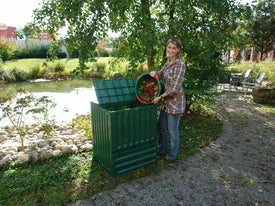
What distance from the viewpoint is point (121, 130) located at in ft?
8.94

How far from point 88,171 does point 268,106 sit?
7.04 metres

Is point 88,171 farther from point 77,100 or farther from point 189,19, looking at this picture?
point 77,100

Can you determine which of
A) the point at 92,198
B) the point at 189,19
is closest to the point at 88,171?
the point at 92,198

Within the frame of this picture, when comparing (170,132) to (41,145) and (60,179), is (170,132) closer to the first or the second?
(60,179)

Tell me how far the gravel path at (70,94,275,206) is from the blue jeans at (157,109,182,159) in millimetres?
241

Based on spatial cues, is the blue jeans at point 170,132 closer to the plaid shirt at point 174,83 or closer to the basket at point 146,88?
the plaid shirt at point 174,83

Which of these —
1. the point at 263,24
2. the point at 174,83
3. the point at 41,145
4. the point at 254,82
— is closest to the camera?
the point at 174,83

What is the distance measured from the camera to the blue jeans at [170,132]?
3.07 meters

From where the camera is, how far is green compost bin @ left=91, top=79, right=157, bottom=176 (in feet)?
8.87

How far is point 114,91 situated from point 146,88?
1.69 feet

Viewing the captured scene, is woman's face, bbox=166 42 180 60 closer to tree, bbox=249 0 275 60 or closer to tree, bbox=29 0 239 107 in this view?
tree, bbox=29 0 239 107

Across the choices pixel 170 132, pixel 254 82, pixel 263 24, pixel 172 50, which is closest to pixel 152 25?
pixel 172 50

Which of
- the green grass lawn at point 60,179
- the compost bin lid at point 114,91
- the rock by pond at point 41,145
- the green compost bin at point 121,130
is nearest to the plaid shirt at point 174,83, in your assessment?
the green compost bin at point 121,130

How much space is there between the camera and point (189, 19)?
3.90 metres
